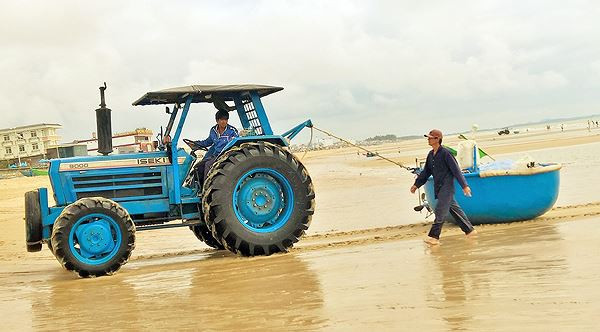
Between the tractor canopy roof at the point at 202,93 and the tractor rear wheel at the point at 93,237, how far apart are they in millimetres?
1489

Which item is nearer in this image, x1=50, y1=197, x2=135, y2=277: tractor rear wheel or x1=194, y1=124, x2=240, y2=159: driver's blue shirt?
x1=50, y1=197, x2=135, y2=277: tractor rear wheel

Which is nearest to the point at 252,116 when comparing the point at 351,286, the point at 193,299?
the point at 193,299

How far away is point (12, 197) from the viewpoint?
2095 cm

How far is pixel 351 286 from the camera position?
4.74 meters

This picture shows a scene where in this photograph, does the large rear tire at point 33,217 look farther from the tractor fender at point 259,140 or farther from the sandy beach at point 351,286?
the tractor fender at point 259,140

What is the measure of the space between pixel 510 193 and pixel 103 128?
17.4 feet

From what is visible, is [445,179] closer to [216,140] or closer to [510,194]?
[510,194]

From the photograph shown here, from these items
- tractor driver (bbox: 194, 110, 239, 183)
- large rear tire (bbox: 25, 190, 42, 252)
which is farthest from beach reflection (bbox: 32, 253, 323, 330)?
tractor driver (bbox: 194, 110, 239, 183)

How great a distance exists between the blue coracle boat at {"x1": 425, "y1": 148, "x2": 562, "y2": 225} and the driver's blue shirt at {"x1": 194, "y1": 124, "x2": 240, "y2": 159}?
3271mm

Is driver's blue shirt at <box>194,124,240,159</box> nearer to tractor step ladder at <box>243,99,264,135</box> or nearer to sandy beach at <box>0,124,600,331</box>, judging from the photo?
tractor step ladder at <box>243,99,264,135</box>

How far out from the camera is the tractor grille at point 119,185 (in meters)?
7.07

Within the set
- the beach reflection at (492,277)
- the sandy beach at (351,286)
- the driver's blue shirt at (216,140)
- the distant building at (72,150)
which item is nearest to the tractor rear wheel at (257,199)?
the sandy beach at (351,286)

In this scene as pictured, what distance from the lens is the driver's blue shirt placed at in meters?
7.45

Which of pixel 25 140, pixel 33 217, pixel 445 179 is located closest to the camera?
pixel 33 217
